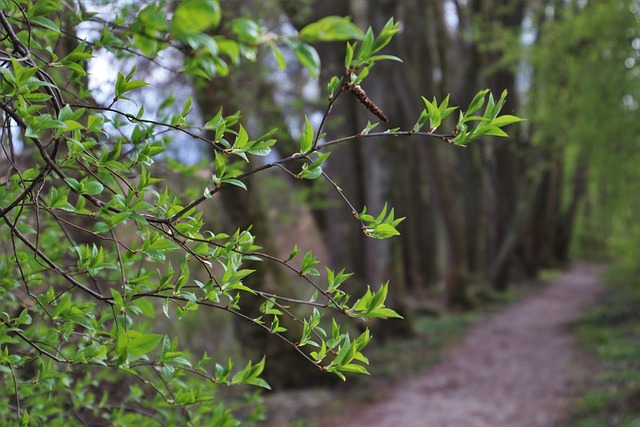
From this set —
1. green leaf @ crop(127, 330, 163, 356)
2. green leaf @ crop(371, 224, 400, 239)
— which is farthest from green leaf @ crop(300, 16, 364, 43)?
green leaf @ crop(127, 330, 163, 356)

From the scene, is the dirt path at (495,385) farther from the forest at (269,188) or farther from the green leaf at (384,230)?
the green leaf at (384,230)

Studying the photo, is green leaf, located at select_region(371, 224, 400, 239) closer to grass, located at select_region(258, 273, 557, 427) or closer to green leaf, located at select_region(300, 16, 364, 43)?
green leaf, located at select_region(300, 16, 364, 43)

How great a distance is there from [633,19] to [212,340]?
7063 millimetres

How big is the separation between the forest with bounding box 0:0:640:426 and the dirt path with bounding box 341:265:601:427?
0.56 m

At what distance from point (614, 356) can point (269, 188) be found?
6.38 m

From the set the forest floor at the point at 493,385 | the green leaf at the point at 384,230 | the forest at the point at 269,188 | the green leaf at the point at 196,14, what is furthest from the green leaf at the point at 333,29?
the forest floor at the point at 493,385

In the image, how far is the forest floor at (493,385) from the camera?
23.8 ft

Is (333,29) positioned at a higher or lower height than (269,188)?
higher

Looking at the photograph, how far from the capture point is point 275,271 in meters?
7.70

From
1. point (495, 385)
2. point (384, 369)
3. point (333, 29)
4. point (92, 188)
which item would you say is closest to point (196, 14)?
point (333, 29)

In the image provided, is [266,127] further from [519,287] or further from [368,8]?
[519,287]

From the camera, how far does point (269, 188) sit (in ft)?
39.4

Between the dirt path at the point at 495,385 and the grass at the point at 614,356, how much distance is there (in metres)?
0.29

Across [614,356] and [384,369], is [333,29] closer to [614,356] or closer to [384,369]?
[614,356]
